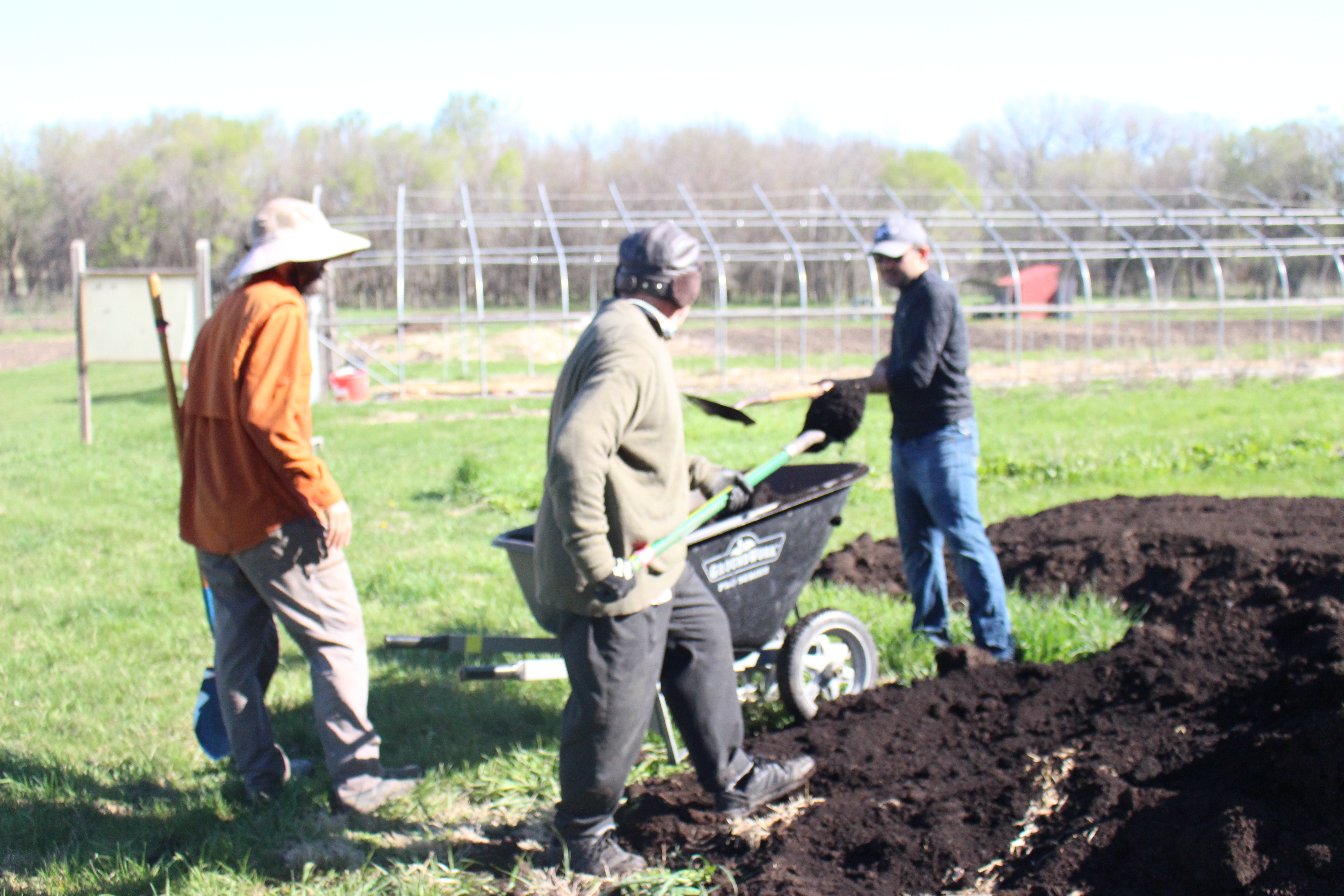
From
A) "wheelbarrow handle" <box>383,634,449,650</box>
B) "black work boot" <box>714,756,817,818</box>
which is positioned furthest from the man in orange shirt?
"black work boot" <box>714,756,817,818</box>

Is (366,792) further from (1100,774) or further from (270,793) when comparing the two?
(1100,774)

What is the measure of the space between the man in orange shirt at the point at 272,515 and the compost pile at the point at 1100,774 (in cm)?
103

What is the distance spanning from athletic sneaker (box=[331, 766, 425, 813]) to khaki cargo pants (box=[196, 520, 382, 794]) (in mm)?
22

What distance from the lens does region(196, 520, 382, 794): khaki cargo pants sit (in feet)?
11.3

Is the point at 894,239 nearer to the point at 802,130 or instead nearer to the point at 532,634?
the point at 532,634

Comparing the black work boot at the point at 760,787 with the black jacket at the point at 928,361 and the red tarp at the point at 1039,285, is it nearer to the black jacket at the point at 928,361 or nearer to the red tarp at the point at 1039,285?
the black jacket at the point at 928,361

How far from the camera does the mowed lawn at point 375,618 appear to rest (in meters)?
3.37

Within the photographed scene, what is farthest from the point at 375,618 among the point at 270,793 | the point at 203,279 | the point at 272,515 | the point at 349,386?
the point at 349,386

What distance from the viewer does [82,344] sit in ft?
37.5

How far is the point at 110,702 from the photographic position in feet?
15.0

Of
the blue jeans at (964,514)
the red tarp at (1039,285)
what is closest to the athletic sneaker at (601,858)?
the blue jeans at (964,514)

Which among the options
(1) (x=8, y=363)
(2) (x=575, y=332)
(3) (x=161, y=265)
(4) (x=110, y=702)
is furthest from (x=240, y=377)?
(3) (x=161, y=265)

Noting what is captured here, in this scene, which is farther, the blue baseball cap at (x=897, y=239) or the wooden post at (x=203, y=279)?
the wooden post at (x=203, y=279)

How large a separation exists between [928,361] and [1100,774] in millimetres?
1821
